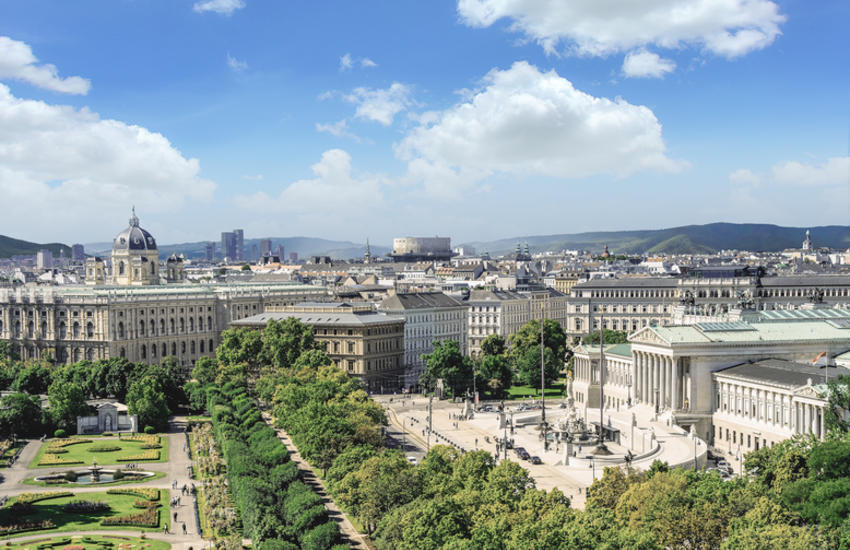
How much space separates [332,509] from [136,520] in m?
15.6

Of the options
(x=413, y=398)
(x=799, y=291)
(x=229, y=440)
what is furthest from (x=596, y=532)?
(x=799, y=291)

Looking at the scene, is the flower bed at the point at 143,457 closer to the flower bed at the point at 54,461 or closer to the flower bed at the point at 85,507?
the flower bed at the point at 54,461

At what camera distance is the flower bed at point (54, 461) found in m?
109

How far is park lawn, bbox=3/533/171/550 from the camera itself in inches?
3098

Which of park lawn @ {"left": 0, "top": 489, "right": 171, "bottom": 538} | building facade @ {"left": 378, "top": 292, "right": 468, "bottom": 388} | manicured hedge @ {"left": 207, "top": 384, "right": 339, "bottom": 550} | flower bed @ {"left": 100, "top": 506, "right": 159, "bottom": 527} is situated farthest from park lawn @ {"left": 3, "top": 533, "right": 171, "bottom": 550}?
building facade @ {"left": 378, "top": 292, "right": 468, "bottom": 388}

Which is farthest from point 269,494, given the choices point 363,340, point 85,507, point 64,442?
point 363,340

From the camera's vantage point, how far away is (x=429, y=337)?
19500 cm

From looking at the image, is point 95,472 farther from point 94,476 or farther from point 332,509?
point 332,509

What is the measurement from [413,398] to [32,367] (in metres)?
54.3

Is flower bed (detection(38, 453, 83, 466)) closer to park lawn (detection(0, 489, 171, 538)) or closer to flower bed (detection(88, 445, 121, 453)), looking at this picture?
flower bed (detection(88, 445, 121, 453))

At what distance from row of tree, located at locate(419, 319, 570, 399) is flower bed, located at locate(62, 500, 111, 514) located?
2921 inches

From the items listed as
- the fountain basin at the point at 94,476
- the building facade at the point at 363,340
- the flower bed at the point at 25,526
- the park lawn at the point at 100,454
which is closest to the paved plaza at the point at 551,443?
the building facade at the point at 363,340

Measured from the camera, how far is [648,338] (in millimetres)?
128125

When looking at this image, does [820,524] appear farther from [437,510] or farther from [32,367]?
[32,367]
